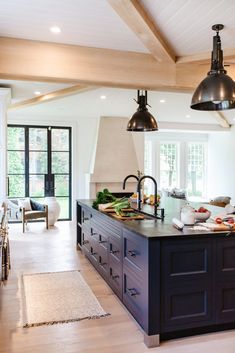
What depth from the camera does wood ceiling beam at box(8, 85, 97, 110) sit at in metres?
6.12

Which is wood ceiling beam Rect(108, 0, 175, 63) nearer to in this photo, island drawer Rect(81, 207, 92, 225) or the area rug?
island drawer Rect(81, 207, 92, 225)

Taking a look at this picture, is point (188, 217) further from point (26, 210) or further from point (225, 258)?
point (26, 210)

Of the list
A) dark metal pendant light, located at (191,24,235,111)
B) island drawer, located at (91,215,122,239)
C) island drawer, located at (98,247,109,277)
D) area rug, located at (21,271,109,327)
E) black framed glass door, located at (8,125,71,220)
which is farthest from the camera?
black framed glass door, located at (8,125,71,220)

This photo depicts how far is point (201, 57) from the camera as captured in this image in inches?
155

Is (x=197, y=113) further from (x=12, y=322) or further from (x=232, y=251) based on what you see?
(x=12, y=322)

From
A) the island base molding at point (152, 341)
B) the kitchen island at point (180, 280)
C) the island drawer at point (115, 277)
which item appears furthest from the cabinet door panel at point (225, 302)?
the island drawer at point (115, 277)

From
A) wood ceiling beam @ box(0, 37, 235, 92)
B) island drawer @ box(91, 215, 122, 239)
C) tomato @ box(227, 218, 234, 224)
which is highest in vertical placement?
wood ceiling beam @ box(0, 37, 235, 92)

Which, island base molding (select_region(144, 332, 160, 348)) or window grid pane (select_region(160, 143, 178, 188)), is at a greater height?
window grid pane (select_region(160, 143, 178, 188))

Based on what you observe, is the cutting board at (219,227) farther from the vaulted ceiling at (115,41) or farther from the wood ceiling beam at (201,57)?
A: the wood ceiling beam at (201,57)

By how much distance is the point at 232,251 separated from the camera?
2.84 metres

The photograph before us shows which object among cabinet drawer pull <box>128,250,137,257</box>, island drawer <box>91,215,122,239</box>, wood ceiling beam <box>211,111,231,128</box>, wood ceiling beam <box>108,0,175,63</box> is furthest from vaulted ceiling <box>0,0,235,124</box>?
wood ceiling beam <box>211,111,231,128</box>

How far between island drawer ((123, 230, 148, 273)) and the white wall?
330 inches

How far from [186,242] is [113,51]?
2.50 m

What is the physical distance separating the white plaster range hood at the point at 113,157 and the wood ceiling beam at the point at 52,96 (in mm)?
2263
